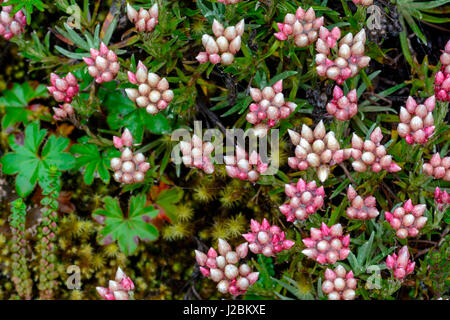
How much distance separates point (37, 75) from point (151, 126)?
3.41ft

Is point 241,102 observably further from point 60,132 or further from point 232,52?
point 60,132

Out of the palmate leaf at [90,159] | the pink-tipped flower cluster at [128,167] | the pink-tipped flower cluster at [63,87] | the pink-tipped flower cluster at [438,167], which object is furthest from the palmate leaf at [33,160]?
the pink-tipped flower cluster at [438,167]

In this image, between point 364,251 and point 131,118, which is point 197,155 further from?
point 364,251

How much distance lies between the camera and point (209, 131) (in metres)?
2.55

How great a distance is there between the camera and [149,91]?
2.00m

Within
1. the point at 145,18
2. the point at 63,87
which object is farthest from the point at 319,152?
the point at 63,87

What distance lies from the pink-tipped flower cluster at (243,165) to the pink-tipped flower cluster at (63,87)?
83cm

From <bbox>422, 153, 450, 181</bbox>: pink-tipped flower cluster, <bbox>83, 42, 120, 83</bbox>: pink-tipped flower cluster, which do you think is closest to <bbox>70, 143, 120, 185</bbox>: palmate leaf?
<bbox>83, 42, 120, 83</bbox>: pink-tipped flower cluster

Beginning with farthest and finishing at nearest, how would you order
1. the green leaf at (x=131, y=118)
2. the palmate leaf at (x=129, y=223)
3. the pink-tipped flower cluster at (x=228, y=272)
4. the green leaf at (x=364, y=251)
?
the palmate leaf at (x=129, y=223) → the green leaf at (x=131, y=118) → the green leaf at (x=364, y=251) → the pink-tipped flower cluster at (x=228, y=272)

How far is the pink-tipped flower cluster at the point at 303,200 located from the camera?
6.25 feet

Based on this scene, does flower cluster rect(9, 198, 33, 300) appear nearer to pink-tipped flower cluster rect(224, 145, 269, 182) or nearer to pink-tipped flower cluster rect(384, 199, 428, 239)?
pink-tipped flower cluster rect(224, 145, 269, 182)

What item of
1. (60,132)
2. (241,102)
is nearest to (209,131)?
(241,102)

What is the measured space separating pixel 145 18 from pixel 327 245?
125 centimetres

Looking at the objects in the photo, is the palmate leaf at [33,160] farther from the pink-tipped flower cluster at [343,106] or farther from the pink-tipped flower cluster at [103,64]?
the pink-tipped flower cluster at [343,106]
